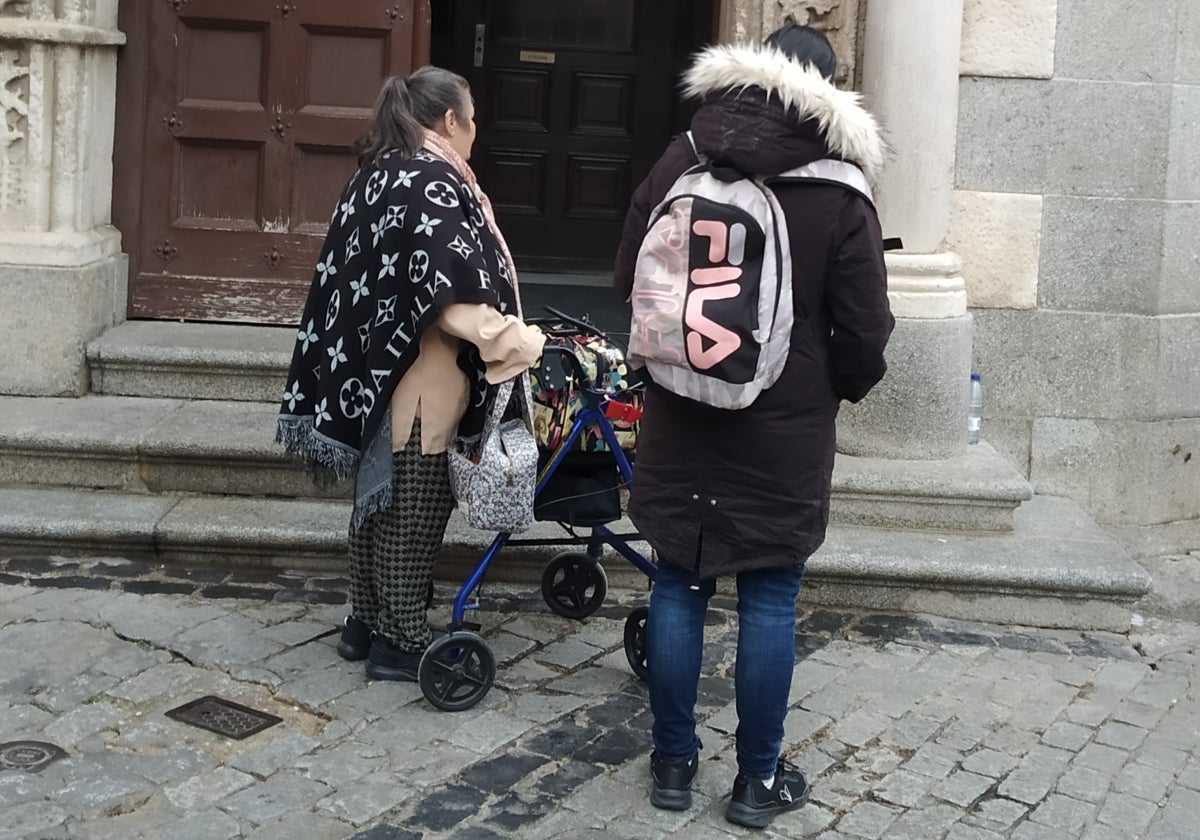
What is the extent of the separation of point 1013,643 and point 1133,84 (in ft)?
8.06

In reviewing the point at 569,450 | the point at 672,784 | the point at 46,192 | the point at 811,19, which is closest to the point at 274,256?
the point at 46,192

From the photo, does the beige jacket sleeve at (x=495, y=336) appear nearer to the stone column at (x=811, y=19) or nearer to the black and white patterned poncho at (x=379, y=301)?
the black and white patterned poncho at (x=379, y=301)

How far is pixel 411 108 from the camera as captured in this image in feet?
15.6

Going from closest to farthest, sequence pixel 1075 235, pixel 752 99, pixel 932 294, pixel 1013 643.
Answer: pixel 752 99, pixel 1013 643, pixel 932 294, pixel 1075 235

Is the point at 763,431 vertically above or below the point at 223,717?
above

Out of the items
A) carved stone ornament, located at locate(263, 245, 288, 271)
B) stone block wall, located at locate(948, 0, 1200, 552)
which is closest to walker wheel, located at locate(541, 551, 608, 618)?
stone block wall, located at locate(948, 0, 1200, 552)

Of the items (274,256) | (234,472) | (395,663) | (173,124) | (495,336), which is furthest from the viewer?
(274,256)

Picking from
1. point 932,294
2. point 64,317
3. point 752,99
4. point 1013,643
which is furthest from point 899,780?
point 64,317

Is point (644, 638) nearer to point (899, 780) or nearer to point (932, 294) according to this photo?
point (899, 780)

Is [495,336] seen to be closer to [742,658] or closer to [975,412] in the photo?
[742,658]

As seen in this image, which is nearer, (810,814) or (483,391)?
(810,814)

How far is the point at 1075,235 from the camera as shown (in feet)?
22.6

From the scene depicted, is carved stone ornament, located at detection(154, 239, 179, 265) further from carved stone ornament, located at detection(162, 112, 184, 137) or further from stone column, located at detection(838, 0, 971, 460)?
stone column, located at detection(838, 0, 971, 460)

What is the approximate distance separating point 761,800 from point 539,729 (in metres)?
0.75
